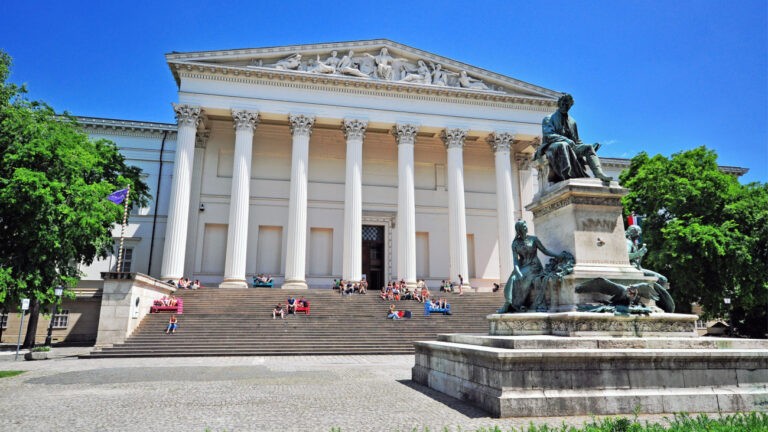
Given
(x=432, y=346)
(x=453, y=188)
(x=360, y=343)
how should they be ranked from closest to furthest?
(x=432, y=346), (x=360, y=343), (x=453, y=188)

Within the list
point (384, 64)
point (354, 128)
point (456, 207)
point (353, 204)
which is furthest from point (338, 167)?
point (456, 207)

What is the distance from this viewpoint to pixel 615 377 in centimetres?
634

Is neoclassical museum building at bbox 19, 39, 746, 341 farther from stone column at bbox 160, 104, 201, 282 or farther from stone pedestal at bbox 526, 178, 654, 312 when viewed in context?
stone pedestal at bbox 526, 178, 654, 312

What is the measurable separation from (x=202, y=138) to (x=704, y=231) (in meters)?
32.0

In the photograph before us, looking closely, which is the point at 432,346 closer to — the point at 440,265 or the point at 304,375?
the point at 304,375

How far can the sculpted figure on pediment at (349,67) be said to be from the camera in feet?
112

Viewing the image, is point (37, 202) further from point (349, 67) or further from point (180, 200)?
point (349, 67)

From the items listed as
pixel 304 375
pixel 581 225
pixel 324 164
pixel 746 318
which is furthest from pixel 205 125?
pixel 746 318

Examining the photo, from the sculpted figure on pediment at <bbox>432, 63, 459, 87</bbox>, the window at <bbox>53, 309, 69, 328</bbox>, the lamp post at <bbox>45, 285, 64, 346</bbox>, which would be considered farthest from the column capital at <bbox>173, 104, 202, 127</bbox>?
the sculpted figure on pediment at <bbox>432, 63, 459, 87</bbox>

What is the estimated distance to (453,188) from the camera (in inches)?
1330

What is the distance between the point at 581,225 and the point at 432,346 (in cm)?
351

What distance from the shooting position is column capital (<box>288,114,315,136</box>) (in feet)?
106

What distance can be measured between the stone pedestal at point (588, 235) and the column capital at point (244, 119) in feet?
87.8

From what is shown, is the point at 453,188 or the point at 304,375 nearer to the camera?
the point at 304,375
